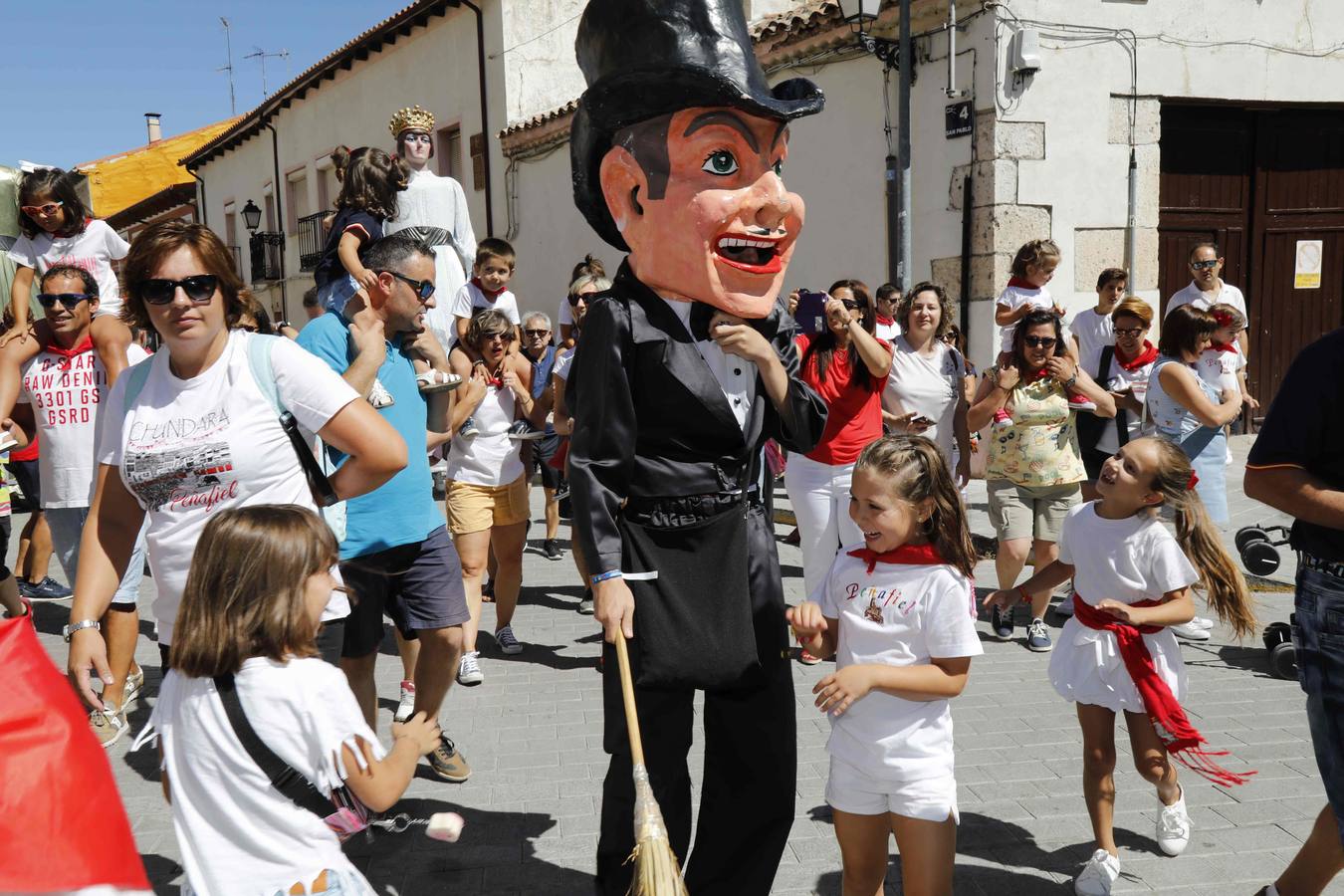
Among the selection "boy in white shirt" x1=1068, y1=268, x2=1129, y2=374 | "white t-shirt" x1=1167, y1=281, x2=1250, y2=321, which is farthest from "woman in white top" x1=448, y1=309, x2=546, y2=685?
"white t-shirt" x1=1167, y1=281, x2=1250, y2=321

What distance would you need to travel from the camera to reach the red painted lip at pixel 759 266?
Result: 2.85 meters

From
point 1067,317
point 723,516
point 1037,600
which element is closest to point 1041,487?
point 1037,600

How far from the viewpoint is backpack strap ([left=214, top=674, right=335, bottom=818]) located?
6.67 ft

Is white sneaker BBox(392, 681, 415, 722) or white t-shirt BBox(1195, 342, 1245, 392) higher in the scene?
white t-shirt BBox(1195, 342, 1245, 392)

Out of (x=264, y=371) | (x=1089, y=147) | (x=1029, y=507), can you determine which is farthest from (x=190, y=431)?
(x=1089, y=147)

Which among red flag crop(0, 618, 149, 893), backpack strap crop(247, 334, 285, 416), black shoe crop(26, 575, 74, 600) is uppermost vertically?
backpack strap crop(247, 334, 285, 416)

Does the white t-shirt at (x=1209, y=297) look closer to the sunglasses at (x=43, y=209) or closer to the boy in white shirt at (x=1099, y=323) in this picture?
the boy in white shirt at (x=1099, y=323)

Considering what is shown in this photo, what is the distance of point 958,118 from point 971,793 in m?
7.54

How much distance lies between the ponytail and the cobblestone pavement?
0.76 m

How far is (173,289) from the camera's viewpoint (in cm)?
270

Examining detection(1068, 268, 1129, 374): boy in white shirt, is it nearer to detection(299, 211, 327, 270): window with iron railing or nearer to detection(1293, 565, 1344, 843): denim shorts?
detection(1293, 565, 1344, 843): denim shorts

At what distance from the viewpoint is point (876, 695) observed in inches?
107

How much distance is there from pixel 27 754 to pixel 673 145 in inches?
79.2

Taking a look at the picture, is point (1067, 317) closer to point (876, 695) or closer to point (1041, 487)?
point (1041, 487)
